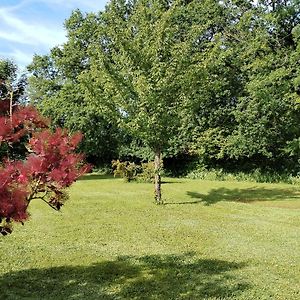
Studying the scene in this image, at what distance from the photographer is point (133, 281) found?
276 inches

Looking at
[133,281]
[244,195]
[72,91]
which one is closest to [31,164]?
[133,281]

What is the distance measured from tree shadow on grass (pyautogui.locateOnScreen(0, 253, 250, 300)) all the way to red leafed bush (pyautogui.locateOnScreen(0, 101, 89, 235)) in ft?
7.99

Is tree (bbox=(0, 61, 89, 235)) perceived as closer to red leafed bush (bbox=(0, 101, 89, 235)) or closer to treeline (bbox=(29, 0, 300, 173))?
red leafed bush (bbox=(0, 101, 89, 235))

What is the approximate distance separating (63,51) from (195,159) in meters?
12.5

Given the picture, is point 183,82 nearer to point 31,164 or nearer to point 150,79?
point 150,79

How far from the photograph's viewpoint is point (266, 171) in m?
27.2

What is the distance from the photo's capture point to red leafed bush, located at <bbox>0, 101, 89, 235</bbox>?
14.1ft

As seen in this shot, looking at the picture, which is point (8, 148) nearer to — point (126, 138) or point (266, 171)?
point (266, 171)

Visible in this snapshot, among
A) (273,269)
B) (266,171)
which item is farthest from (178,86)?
(266,171)

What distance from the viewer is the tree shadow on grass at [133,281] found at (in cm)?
638

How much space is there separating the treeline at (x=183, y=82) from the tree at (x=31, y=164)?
9.28m

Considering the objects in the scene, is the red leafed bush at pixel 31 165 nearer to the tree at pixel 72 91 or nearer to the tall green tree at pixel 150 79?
the tall green tree at pixel 150 79

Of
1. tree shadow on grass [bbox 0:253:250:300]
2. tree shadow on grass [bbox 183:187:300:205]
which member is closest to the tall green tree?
tree shadow on grass [bbox 183:187:300:205]

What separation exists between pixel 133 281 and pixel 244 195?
12387 millimetres
